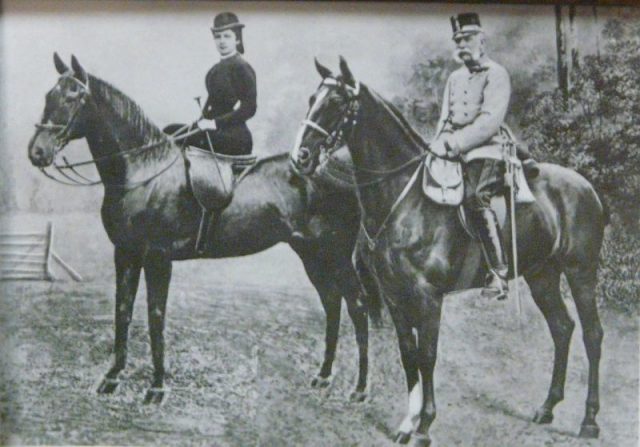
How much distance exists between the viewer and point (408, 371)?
5016 mm

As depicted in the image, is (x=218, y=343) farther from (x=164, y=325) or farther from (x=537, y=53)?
(x=537, y=53)

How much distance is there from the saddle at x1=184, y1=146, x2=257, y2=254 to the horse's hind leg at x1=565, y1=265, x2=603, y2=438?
7.54 feet

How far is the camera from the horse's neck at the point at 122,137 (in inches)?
205

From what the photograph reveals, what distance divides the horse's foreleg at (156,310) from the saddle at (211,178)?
278 mm

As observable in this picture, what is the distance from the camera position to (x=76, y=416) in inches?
205

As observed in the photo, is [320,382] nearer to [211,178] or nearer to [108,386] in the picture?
[108,386]

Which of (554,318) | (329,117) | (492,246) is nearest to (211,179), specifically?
(329,117)

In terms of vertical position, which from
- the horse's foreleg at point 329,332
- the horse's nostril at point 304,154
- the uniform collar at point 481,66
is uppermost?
the uniform collar at point 481,66

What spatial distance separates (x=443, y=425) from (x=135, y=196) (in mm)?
2547

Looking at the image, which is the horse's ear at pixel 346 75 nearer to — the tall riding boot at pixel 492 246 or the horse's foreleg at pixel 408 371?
A: the tall riding boot at pixel 492 246

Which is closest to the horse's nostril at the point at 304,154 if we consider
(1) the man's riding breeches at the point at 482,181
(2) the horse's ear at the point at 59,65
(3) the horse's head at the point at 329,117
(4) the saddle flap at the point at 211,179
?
(3) the horse's head at the point at 329,117

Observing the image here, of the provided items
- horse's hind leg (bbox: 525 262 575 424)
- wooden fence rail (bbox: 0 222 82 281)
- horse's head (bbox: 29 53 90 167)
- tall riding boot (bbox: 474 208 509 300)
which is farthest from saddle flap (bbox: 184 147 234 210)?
horse's hind leg (bbox: 525 262 575 424)

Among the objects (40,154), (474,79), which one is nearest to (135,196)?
(40,154)

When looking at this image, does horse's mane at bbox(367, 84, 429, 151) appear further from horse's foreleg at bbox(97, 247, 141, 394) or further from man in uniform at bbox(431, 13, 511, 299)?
horse's foreleg at bbox(97, 247, 141, 394)
